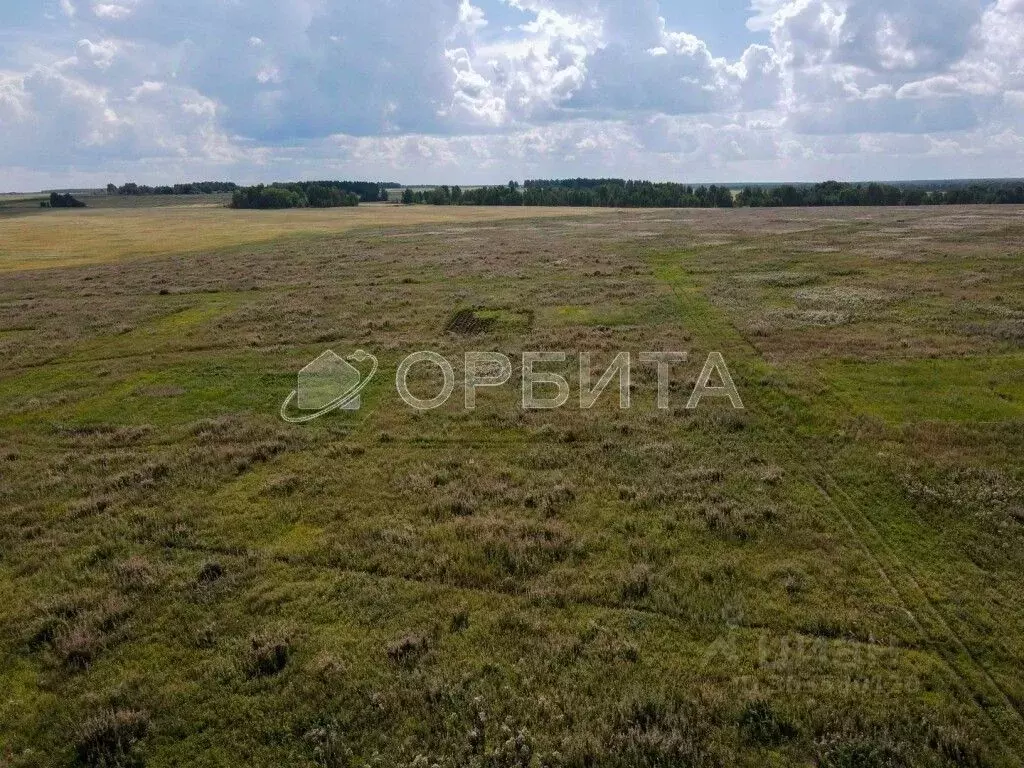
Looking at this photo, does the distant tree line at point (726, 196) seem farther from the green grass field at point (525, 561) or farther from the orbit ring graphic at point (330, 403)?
the orbit ring graphic at point (330, 403)

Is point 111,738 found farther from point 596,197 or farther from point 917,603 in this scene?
point 596,197

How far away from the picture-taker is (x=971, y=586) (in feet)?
36.5

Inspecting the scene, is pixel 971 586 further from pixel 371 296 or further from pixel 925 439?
pixel 371 296

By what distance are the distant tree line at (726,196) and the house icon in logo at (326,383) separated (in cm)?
14707

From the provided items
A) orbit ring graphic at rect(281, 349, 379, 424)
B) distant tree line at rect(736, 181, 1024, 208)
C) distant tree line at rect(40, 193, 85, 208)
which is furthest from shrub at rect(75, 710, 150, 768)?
distant tree line at rect(40, 193, 85, 208)

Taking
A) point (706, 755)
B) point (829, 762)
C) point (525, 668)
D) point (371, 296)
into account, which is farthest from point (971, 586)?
point (371, 296)

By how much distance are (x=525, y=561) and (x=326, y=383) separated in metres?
15.0

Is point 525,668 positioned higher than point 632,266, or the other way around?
point 632,266

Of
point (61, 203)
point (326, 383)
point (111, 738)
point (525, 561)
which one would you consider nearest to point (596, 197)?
point (61, 203)

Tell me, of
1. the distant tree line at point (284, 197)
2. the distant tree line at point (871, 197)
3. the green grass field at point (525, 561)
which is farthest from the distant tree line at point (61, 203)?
the green grass field at point (525, 561)

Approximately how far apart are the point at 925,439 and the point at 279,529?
53.5ft

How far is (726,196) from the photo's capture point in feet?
529

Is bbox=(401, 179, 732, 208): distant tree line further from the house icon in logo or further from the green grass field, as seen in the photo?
the house icon in logo

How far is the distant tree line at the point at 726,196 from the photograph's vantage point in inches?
5782
